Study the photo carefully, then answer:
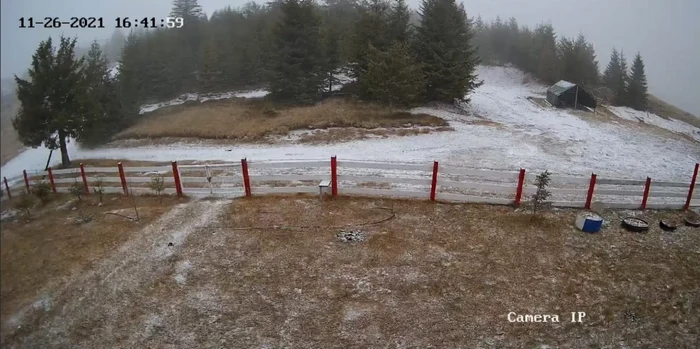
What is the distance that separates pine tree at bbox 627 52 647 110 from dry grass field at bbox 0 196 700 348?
24927 mm

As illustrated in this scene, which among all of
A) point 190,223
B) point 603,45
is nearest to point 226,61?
point 190,223

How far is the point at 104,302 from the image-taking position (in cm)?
721

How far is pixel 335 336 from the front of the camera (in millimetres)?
6398

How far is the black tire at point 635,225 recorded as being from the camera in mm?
9359

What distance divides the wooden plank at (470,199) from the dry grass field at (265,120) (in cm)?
1086

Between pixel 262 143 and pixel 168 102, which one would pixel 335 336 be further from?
pixel 168 102

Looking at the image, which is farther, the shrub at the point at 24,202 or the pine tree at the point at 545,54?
the pine tree at the point at 545,54

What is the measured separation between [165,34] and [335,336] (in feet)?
118

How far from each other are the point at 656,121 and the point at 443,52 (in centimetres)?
1268

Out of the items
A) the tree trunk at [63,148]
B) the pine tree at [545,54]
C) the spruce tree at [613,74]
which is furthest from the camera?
the pine tree at [545,54]

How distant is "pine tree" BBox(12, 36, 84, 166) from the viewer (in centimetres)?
1555

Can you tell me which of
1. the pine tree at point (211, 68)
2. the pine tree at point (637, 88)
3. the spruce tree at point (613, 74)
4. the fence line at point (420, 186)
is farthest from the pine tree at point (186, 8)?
the spruce tree at point (613, 74)

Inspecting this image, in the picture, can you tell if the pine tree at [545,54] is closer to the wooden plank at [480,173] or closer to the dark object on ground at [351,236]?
the wooden plank at [480,173]
